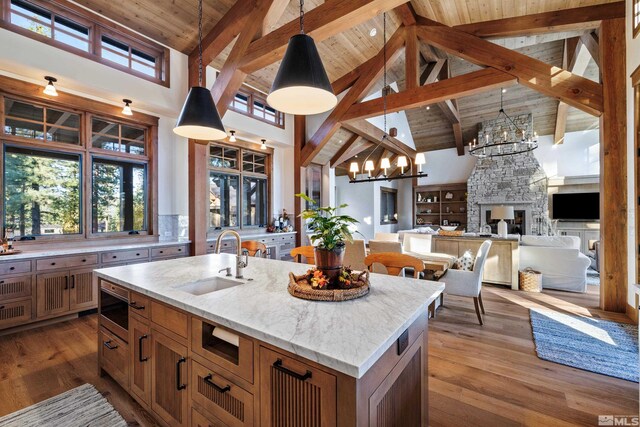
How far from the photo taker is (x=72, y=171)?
379cm

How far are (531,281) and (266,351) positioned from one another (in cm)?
522

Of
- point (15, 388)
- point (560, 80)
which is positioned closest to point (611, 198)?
point (560, 80)

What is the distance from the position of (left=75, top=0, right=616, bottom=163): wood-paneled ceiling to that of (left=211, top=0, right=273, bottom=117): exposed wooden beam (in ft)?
0.99

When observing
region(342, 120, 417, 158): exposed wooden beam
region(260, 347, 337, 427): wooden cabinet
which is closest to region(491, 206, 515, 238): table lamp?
region(342, 120, 417, 158): exposed wooden beam

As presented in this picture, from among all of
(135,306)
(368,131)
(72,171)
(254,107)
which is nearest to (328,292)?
(135,306)

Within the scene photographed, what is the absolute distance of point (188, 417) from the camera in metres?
1.46

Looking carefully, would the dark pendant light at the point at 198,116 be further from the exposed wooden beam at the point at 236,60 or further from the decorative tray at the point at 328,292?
the exposed wooden beam at the point at 236,60

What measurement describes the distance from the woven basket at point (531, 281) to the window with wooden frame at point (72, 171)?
20.5ft

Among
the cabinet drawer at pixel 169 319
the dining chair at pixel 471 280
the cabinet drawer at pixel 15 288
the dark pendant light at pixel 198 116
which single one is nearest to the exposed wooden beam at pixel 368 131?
the dining chair at pixel 471 280

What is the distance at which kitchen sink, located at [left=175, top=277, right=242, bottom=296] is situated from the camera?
6.13 feet

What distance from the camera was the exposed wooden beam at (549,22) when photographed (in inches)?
143

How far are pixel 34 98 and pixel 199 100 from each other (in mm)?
2821

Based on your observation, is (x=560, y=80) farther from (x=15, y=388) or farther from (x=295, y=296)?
(x=15, y=388)

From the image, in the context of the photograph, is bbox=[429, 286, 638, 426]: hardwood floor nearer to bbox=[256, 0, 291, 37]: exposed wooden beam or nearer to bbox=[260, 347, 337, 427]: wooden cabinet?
bbox=[260, 347, 337, 427]: wooden cabinet
